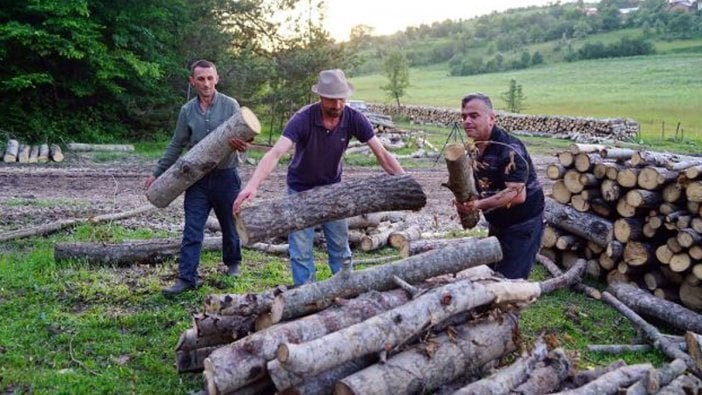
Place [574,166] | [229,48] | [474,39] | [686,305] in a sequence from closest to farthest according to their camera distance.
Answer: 1. [686,305]
2. [574,166]
3. [229,48]
4. [474,39]

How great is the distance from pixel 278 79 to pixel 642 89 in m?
35.1

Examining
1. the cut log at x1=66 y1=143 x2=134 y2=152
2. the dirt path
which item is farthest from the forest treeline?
the dirt path

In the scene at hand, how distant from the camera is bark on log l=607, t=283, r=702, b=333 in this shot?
19.1 feet

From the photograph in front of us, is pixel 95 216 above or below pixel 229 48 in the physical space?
below

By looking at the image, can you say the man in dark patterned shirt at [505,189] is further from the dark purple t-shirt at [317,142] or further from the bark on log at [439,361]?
the dark purple t-shirt at [317,142]

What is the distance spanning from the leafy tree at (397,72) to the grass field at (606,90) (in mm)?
3253

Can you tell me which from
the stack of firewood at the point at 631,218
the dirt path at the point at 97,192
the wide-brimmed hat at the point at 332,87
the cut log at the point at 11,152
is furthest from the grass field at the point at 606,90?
the wide-brimmed hat at the point at 332,87

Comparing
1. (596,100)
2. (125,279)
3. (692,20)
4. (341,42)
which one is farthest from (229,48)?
Answer: (692,20)

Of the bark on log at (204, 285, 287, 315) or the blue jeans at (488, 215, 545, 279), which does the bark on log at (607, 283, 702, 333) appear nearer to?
the blue jeans at (488, 215, 545, 279)

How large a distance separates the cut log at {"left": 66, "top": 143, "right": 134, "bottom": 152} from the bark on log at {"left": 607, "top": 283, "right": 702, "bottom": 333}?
13.6 m

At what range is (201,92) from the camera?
233 inches

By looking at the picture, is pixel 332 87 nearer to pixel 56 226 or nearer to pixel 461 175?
pixel 461 175

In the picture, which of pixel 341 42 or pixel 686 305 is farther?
pixel 341 42

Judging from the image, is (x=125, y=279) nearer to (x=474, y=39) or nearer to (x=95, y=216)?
(x=95, y=216)
